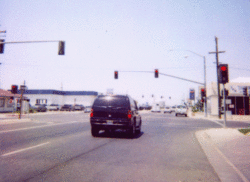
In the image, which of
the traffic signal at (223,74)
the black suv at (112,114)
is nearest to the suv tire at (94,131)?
the black suv at (112,114)

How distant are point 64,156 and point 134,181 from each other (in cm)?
287

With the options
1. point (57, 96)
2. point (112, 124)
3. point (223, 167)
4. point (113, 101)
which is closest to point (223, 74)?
point (113, 101)

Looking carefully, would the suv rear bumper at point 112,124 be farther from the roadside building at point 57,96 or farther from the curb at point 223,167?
the roadside building at point 57,96

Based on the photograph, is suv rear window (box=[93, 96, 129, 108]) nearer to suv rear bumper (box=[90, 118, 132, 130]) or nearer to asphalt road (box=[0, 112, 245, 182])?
suv rear bumper (box=[90, 118, 132, 130])

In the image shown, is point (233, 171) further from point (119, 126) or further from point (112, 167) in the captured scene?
point (119, 126)

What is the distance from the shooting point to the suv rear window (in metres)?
11.2

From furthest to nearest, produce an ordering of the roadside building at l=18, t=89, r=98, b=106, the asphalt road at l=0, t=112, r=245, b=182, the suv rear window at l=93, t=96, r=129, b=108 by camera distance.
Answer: the roadside building at l=18, t=89, r=98, b=106
the suv rear window at l=93, t=96, r=129, b=108
the asphalt road at l=0, t=112, r=245, b=182

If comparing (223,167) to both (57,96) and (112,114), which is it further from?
A: (57,96)

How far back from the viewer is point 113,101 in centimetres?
1124

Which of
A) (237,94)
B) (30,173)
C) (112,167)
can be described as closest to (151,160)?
(112,167)

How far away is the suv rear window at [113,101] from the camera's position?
11.2 m

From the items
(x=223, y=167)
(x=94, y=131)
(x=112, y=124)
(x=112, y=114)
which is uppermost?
(x=112, y=114)

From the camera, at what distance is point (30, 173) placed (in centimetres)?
512

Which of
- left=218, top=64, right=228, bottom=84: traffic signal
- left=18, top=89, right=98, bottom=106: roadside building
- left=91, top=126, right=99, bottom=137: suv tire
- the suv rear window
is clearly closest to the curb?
the suv rear window
